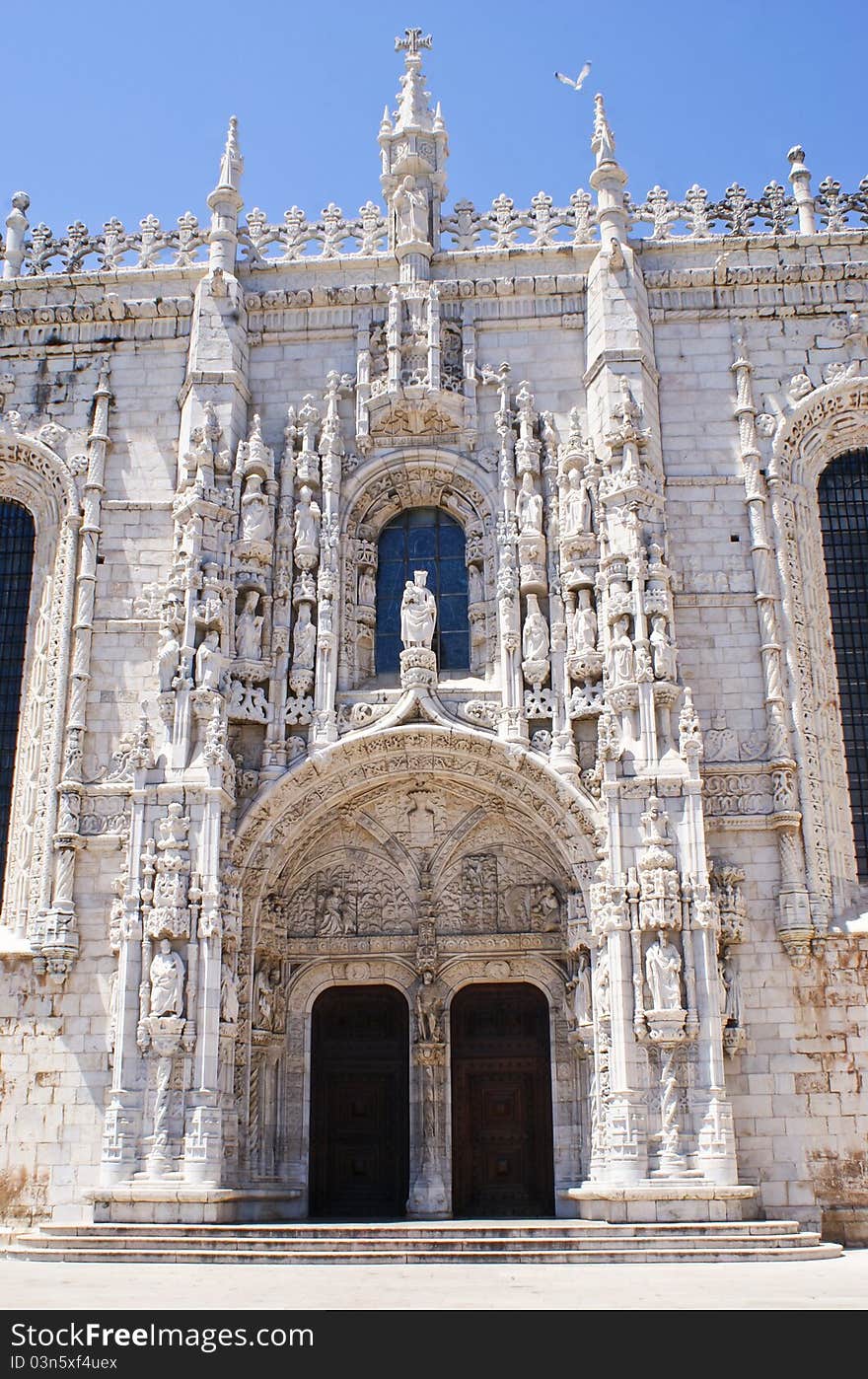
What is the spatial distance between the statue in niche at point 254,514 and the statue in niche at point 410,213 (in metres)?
4.51

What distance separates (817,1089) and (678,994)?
94.9 inches

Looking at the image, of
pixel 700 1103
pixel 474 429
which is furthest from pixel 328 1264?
pixel 474 429

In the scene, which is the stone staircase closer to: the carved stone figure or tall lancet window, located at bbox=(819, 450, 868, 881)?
tall lancet window, located at bbox=(819, 450, 868, 881)

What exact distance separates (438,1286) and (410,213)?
15174 mm

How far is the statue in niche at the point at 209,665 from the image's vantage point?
18.3 meters

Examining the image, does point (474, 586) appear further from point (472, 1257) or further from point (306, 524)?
point (472, 1257)

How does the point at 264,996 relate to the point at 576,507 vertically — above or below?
below

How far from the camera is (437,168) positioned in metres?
21.4

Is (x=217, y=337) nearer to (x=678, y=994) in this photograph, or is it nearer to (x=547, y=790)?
(x=547, y=790)

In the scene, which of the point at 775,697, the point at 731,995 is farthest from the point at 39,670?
the point at 731,995

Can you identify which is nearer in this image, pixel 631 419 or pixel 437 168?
pixel 631 419

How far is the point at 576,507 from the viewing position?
1916cm

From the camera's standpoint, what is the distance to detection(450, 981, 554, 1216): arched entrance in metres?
18.4
